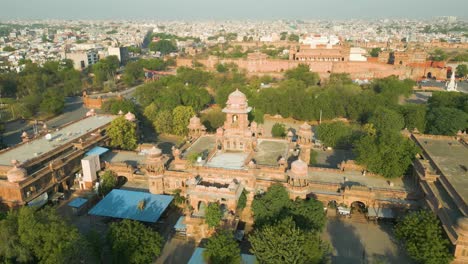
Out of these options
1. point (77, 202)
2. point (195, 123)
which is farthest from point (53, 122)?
point (77, 202)

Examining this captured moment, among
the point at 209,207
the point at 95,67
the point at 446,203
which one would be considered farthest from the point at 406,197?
the point at 95,67

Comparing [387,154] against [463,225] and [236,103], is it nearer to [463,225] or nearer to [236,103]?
[463,225]

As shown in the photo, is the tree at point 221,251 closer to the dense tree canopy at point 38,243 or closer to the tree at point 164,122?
the dense tree canopy at point 38,243

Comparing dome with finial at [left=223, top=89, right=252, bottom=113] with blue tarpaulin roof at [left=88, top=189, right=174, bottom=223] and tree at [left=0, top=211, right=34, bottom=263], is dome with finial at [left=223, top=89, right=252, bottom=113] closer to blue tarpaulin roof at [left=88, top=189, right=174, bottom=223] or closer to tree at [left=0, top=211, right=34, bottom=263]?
blue tarpaulin roof at [left=88, top=189, right=174, bottom=223]

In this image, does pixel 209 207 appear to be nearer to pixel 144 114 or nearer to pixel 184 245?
pixel 184 245

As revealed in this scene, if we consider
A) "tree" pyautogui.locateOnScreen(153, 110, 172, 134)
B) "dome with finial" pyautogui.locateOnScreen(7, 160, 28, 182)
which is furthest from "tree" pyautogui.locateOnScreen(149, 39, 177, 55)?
"dome with finial" pyautogui.locateOnScreen(7, 160, 28, 182)
